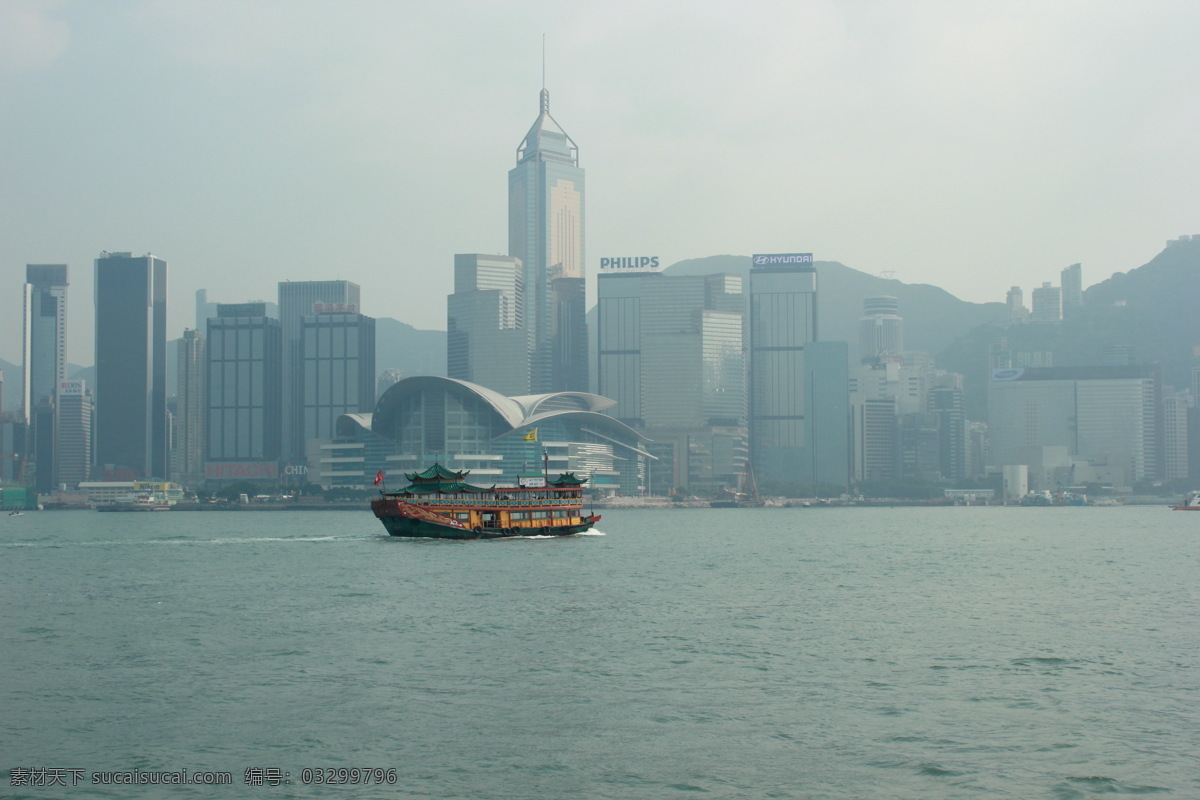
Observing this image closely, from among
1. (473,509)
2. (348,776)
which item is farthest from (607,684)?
(473,509)

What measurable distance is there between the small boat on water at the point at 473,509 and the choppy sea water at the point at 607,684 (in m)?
25.5

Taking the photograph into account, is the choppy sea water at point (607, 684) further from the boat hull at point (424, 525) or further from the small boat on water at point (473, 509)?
the small boat on water at point (473, 509)

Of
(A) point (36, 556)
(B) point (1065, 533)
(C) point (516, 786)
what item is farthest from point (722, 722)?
(B) point (1065, 533)

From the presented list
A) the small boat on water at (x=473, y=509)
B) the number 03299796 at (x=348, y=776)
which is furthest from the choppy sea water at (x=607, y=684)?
the small boat on water at (x=473, y=509)

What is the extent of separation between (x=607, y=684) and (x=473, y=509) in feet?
206

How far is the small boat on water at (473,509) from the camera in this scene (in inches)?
3762

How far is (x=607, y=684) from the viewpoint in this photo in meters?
34.7

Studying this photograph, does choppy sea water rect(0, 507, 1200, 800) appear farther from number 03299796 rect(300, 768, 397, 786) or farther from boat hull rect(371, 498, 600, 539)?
boat hull rect(371, 498, 600, 539)

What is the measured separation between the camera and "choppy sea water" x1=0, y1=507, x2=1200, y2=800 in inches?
1021

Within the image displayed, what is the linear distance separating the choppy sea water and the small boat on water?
83.7 ft

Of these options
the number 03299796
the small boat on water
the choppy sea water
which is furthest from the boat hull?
the number 03299796

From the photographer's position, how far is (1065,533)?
13450 cm

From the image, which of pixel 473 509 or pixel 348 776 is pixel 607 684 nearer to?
pixel 348 776

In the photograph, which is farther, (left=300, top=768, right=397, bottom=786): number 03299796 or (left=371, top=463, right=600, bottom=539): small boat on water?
(left=371, top=463, right=600, bottom=539): small boat on water
